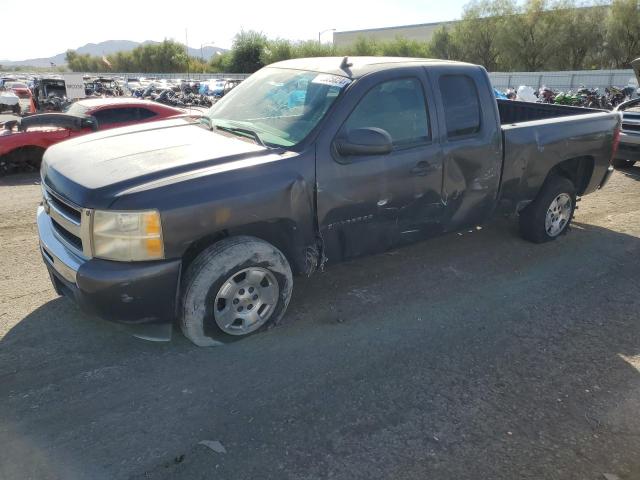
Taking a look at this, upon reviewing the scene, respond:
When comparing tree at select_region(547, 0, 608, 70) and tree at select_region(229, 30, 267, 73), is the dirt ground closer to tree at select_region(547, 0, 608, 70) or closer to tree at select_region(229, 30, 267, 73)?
tree at select_region(547, 0, 608, 70)

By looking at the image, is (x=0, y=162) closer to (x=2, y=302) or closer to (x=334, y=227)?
(x=2, y=302)

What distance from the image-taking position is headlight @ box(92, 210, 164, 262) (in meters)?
3.03

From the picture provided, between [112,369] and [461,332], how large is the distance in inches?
98.1

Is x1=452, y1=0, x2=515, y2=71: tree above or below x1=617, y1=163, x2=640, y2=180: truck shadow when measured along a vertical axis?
above

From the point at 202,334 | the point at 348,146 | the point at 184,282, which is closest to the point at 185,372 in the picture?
the point at 202,334

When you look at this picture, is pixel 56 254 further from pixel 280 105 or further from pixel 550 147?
pixel 550 147

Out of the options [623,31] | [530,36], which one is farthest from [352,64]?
[530,36]

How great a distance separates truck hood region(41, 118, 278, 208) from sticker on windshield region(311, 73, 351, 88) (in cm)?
78

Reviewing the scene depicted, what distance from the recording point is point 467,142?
14.6ft

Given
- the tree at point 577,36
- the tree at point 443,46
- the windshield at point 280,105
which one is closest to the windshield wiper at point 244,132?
the windshield at point 280,105

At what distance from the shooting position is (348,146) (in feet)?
11.9

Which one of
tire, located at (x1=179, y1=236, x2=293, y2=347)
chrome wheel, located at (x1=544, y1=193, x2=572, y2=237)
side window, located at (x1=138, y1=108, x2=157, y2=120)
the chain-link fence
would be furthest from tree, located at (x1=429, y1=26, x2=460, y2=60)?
tire, located at (x1=179, y1=236, x2=293, y2=347)

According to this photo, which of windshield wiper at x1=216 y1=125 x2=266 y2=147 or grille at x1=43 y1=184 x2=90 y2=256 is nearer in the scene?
grille at x1=43 y1=184 x2=90 y2=256

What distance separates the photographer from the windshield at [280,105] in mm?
3795
